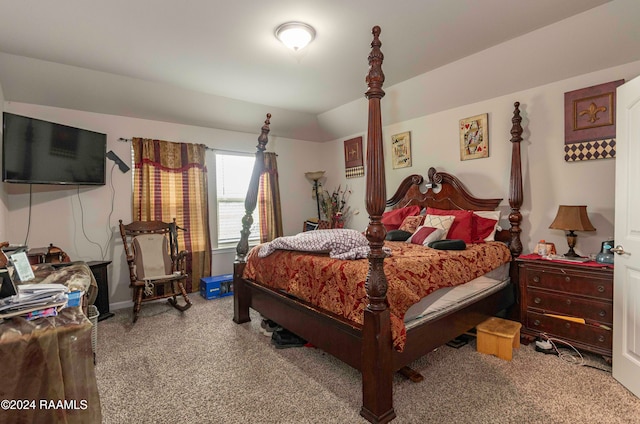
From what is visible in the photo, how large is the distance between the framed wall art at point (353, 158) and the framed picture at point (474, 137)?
1.72 m

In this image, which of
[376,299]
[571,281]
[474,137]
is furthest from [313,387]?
[474,137]

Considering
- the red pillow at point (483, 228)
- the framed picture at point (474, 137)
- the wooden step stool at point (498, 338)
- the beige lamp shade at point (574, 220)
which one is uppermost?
the framed picture at point (474, 137)

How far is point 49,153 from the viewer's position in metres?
3.21

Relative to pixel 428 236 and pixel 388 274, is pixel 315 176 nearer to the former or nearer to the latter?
pixel 428 236

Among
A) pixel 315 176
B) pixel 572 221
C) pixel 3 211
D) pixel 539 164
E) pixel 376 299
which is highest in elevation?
pixel 315 176

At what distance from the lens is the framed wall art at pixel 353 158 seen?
5.14 m

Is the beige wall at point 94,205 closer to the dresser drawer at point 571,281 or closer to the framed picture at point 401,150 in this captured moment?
the framed picture at point 401,150

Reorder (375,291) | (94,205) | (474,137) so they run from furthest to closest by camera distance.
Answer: (94,205) < (474,137) < (375,291)

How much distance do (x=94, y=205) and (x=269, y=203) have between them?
235 cm

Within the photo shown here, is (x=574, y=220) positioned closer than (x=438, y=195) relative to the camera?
Yes

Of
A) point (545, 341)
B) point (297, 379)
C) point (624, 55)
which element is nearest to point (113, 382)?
point (297, 379)

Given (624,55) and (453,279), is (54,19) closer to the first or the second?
(453,279)

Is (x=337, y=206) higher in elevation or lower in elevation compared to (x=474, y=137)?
lower

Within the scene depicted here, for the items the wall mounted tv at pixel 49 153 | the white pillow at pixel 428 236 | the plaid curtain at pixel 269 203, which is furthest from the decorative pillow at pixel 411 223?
the wall mounted tv at pixel 49 153
